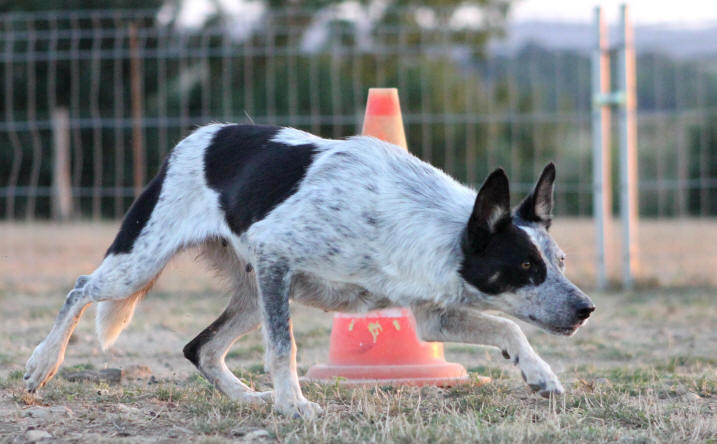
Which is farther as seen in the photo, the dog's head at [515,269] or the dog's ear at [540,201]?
the dog's ear at [540,201]

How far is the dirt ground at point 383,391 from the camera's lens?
3.74 m

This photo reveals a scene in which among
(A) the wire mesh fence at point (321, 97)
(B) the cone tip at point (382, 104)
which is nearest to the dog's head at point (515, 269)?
(B) the cone tip at point (382, 104)

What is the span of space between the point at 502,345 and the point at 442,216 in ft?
1.93

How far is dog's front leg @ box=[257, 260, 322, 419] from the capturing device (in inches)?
164

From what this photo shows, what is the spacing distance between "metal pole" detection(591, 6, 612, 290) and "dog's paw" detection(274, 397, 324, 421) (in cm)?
582

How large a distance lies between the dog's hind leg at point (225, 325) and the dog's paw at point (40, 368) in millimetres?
615

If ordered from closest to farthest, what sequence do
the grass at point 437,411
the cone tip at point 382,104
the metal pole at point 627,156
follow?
the grass at point 437,411 < the cone tip at point 382,104 < the metal pole at point 627,156

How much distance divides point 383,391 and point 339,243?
35.4 inches

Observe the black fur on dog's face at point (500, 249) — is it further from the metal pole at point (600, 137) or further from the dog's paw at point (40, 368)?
the metal pole at point (600, 137)

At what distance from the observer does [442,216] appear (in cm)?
422

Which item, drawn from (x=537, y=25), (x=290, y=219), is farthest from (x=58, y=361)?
(x=537, y=25)

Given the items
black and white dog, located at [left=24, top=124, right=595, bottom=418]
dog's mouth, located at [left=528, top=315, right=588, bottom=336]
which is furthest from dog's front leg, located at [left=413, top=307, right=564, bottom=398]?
dog's mouth, located at [left=528, top=315, right=588, bottom=336]

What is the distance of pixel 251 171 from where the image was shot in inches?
178

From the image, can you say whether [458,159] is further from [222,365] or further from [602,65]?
[222,365]
